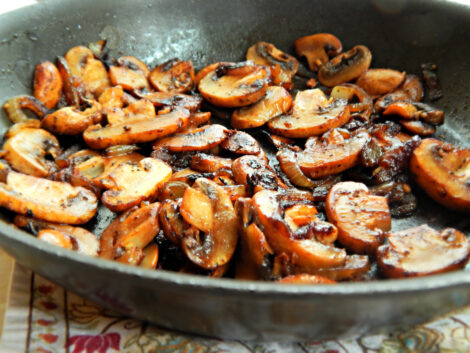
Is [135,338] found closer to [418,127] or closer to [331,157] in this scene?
[331,157]

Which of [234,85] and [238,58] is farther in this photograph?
[238,58]

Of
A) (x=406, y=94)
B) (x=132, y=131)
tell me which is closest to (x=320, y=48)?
(x=406, y=94)

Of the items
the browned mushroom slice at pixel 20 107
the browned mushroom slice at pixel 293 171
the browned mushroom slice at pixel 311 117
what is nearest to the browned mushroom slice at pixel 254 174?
the browned mushroom slice at pixel 293 171

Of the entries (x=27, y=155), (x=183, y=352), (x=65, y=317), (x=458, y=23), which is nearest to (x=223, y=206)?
(x=183, y=352)

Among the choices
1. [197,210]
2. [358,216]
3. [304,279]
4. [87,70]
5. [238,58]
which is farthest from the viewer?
[238,58]

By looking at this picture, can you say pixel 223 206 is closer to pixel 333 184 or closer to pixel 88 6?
pixel 333 184

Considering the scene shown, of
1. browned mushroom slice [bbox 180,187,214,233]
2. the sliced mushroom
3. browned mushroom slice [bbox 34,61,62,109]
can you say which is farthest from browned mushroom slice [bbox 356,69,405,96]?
the sliced mushroom
